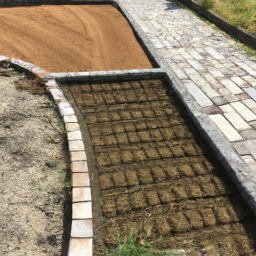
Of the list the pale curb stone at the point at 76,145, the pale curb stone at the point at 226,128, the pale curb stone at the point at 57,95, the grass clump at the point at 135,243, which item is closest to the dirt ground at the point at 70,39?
the pale curb stone at the point at 57,95

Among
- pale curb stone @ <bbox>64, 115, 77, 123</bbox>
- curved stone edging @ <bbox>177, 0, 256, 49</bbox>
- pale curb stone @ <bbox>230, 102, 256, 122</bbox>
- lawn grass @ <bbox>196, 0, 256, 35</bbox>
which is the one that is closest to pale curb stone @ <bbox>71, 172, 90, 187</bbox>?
pale curb stone @ <bbox>64, 115, 77, 123</bbox>

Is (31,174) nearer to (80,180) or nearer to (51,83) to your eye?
(80,180)

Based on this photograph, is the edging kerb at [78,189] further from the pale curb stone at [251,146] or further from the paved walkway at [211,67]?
the pale curb stone at [251,146]

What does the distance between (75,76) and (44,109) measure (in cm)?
117

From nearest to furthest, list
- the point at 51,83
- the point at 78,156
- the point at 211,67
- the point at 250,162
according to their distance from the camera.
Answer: the point at 78,156 → the point at 250,162 → the point at 51,83 → the point at 211,67

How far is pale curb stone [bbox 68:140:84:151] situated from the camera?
4.40 meters

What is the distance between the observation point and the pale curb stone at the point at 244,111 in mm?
5385

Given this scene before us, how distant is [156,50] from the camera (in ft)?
24.7

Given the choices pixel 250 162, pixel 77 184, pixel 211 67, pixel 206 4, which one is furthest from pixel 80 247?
pixel 206 4

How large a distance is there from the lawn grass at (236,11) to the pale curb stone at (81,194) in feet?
23.7

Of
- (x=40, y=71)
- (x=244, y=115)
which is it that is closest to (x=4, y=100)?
(x=40, y=71)

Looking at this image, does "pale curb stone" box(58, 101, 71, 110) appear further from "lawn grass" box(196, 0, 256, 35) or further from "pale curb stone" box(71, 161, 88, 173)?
"lawn grass" box(196, 0, 256, 35)

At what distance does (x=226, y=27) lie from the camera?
9.14 meters

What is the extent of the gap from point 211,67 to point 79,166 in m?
4.44
